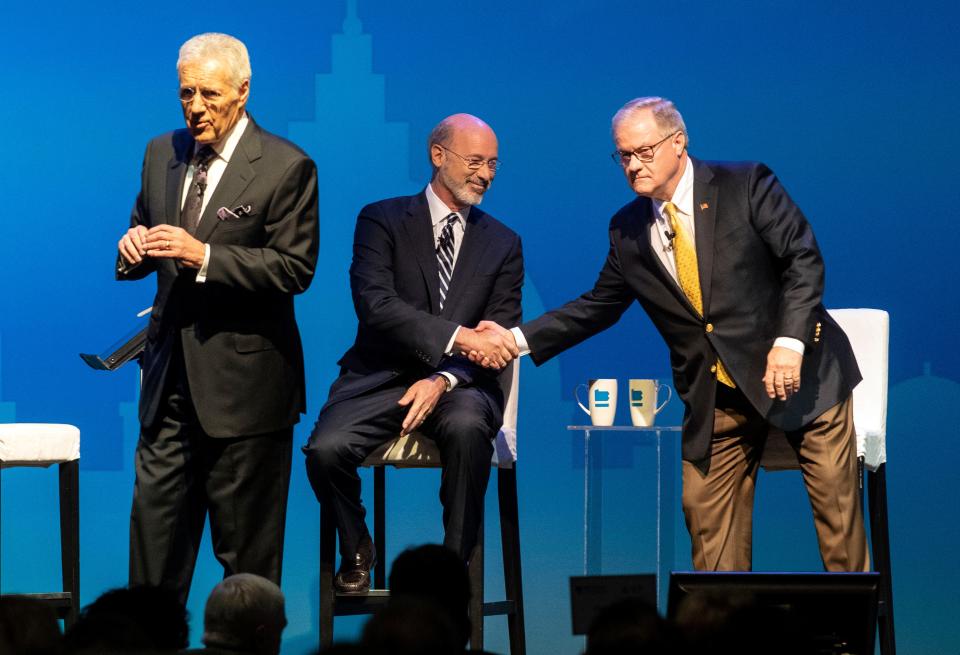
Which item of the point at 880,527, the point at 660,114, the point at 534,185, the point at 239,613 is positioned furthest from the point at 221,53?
the point at 880,527

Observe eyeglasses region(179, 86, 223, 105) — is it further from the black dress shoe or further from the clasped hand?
the black dress shoe

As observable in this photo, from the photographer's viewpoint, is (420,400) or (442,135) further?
(442,135)

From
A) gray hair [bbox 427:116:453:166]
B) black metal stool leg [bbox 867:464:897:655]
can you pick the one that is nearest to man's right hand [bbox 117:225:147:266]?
gray hair [bbox 427:116:453:166]

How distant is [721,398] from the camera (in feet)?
12.4

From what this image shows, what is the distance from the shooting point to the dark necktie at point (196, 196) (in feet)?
11.3

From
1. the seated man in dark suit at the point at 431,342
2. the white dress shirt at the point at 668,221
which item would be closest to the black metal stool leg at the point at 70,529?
the seated man in dark suit at the point at 431,342

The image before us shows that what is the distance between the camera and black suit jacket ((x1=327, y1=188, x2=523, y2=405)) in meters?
3.92

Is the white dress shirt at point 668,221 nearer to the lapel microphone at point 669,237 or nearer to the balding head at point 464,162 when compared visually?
the lapel microphone at point 669,237

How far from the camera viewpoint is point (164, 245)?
3270 mm

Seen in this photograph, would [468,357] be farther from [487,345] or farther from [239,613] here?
[239,613]

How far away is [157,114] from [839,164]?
91.6 inches

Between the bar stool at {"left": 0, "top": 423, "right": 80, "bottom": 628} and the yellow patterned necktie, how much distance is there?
174 cm

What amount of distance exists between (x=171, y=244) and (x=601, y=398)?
151cm

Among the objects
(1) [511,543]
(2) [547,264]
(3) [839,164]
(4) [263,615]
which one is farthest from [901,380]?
(4) [263,615]
